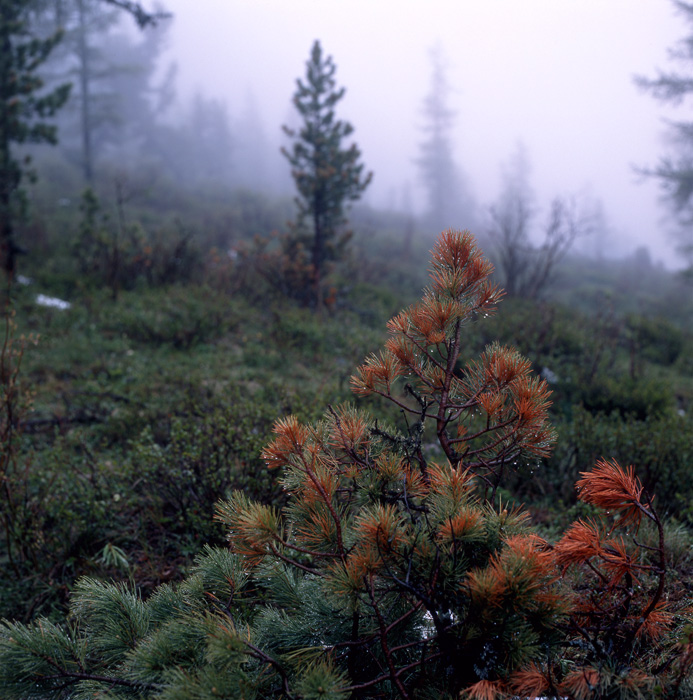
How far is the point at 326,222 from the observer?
9.45m

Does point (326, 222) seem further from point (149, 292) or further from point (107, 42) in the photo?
point (107, 42)

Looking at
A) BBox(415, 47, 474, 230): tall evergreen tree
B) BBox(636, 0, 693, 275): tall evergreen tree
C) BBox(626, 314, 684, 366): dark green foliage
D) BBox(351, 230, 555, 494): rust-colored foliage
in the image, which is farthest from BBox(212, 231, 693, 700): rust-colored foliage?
BBox(415, 47, 474, 230): tall evergreen tree

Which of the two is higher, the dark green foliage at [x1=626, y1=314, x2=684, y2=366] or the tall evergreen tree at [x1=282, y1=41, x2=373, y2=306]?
the tall evergreen tree at [x1=282, y1=41, x2=373, y2=306]

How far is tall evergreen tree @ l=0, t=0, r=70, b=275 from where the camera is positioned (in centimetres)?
793

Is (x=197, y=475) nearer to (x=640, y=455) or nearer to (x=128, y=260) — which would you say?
(x=640, y=455)

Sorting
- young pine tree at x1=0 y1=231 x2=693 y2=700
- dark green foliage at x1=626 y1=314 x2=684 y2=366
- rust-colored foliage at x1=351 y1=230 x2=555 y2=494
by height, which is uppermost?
rust-colored foliage at x1=351 y1=230 x2=555 y2=494

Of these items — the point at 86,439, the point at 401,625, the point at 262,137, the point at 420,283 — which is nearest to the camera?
the point at 401,625

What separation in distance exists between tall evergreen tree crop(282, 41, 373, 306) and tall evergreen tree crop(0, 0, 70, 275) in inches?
158

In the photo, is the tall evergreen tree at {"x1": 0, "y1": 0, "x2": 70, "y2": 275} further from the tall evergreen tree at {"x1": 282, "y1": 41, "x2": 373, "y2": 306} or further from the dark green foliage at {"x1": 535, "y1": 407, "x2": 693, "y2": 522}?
the dark green foliage at {"x1": 535, "y1": 407, "x2": 693, "y2": 522}

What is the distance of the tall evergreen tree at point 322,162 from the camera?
360 inches

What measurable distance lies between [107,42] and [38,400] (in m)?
54.3

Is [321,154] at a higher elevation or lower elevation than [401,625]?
higher

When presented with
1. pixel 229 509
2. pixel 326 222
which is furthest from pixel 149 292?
pixel 229 509

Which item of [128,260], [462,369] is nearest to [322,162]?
[128,260]
